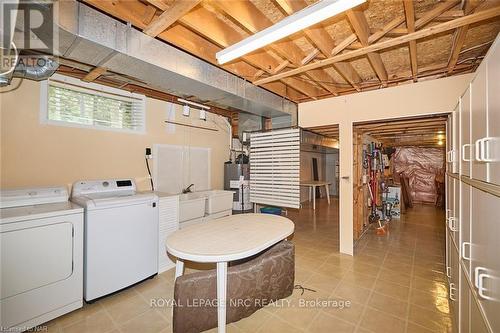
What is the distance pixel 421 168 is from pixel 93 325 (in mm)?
9354

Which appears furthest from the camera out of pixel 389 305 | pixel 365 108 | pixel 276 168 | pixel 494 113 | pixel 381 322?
pixel 276 168

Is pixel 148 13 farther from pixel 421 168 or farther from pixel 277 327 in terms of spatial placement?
pixel 421 168

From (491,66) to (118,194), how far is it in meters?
3.42

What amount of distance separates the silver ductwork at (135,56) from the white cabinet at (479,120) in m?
2.27

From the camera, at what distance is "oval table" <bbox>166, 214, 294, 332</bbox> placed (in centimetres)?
166

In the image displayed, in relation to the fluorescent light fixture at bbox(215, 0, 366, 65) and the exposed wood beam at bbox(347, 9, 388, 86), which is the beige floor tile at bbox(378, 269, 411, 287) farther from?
the fluorescent light fixture at bbox(215, 0, 366, 65)

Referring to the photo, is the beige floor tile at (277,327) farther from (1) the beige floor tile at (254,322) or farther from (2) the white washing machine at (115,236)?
(2) the white washing machine at (115,236)

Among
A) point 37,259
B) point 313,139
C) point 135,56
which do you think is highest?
point 135,56

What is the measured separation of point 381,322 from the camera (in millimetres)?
2029

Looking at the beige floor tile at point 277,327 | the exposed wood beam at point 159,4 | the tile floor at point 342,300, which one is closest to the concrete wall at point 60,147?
the tile floor at point 342,300

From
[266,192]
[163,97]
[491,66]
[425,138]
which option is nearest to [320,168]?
[425,138]

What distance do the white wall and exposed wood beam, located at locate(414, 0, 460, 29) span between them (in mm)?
1382

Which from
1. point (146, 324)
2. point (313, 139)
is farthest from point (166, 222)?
point (313, 139)

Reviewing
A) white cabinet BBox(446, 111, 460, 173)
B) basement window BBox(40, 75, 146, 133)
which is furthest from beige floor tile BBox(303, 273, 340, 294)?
basement window BBox(40, 75, 146, 133)
